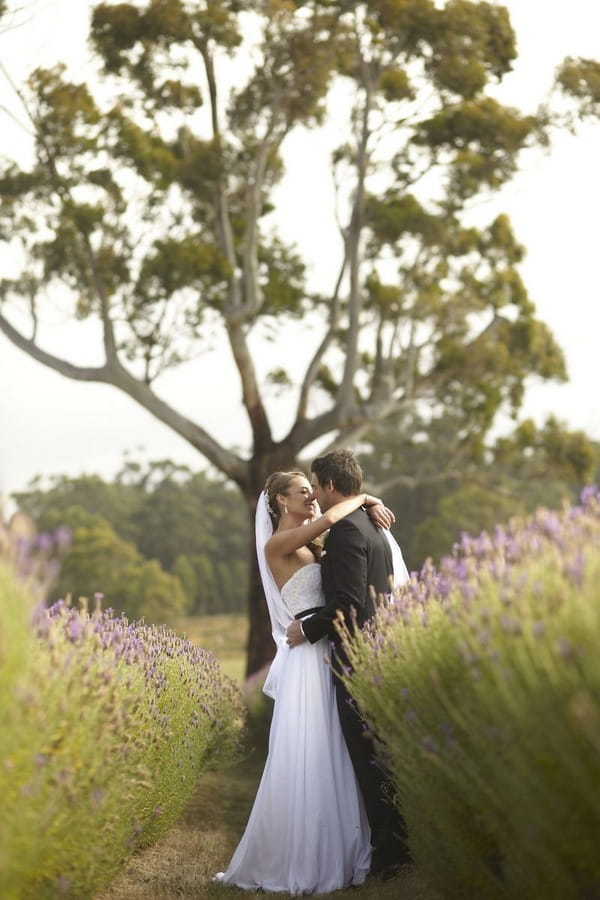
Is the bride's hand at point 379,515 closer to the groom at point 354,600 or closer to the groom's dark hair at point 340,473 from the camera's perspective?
the groom at point 354,600

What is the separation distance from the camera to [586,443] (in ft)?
68.0

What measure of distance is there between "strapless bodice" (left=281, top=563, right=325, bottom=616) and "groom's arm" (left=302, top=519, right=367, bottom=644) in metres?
0.22

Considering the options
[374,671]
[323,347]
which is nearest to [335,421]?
[323,347]

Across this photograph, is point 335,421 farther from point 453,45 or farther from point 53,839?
point 53,839

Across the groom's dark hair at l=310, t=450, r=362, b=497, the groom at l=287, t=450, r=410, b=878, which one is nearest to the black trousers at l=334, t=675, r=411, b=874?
the groom at l=287, t=450, r=410, b=878

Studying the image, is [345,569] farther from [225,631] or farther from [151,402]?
[225,631]

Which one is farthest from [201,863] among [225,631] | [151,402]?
[225,631]

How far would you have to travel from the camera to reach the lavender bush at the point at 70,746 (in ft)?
11.6

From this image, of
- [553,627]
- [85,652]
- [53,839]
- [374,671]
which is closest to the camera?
[553,627]

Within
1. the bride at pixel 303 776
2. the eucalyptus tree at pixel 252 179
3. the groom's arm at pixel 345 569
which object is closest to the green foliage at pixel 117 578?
the eucalyptus tree at pixel 252 179

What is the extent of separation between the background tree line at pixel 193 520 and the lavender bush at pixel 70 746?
17.2 metres

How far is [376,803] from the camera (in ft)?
20.0

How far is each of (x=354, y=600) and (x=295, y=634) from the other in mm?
491

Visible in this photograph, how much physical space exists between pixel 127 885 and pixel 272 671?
1.41 m
